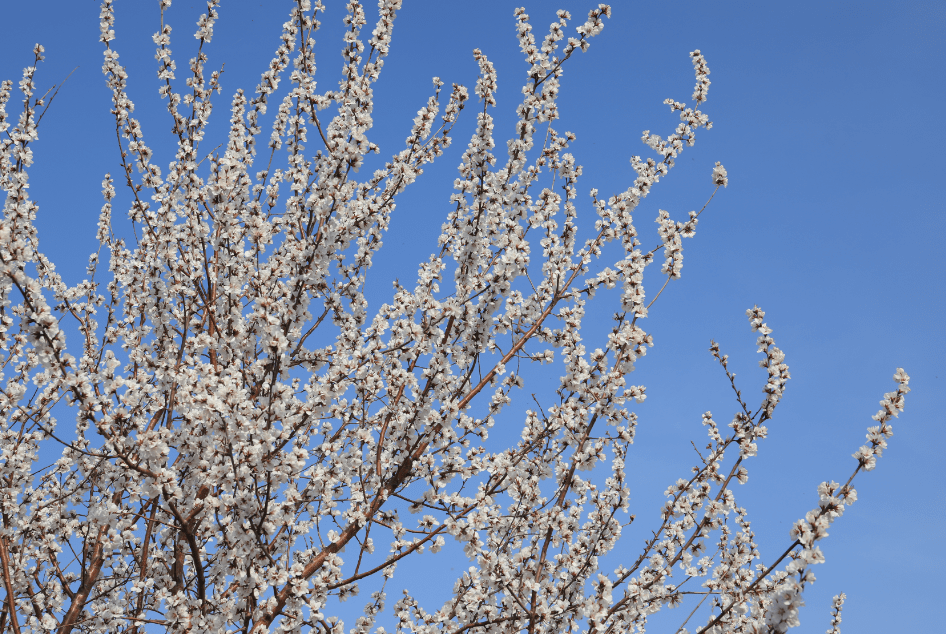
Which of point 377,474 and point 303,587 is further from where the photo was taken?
point 377,474

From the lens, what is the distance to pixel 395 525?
469 centimetres

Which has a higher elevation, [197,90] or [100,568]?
[197,90]

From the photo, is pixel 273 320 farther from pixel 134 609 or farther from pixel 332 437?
pixel 134 609

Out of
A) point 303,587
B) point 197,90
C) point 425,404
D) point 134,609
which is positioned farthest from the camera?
point 197,90

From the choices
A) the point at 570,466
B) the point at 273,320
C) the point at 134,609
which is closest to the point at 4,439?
the point at 134,609

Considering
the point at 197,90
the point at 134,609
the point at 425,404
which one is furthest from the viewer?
the point at 197,90

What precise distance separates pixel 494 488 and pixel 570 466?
0.62 metres

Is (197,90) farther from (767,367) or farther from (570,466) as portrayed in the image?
(767,367)

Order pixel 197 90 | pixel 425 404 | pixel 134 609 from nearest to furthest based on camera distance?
pixel 425 404, pixel 134 609, pixel 197 90

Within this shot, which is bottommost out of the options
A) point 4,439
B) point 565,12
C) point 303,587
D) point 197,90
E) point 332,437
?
point 303,587

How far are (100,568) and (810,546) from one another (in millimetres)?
6000

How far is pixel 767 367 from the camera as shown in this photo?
5.25 m

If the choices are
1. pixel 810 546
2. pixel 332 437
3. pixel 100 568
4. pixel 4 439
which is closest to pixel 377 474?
pixel 332 437

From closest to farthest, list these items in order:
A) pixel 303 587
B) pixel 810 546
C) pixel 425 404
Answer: pixel 810 546
pixel 303 587
pixel 425 404
